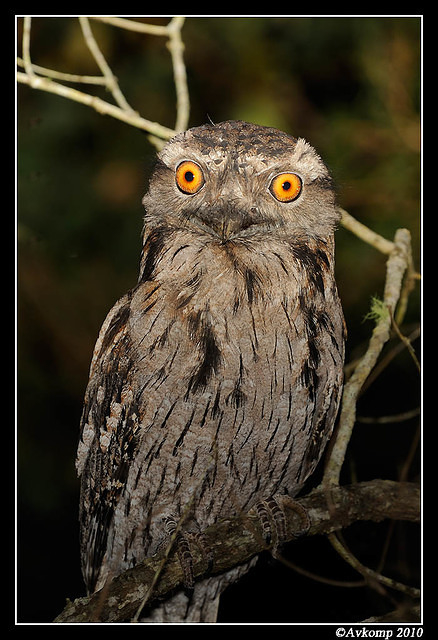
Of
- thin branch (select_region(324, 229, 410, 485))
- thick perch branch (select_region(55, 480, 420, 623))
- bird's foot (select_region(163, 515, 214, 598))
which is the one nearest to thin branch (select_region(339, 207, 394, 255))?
thin branch (select_region(324, 229, 410, 485))

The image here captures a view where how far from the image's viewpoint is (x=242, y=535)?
6.40 feet

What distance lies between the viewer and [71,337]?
3.04 metres

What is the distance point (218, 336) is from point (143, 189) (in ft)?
1.77

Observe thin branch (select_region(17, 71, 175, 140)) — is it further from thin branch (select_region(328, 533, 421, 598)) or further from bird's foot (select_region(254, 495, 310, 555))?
thin branch (select_region(328, 533, 421, 598))

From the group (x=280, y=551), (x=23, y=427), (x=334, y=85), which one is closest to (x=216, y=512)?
(x=280, y=551)

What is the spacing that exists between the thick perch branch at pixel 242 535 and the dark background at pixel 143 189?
121mm

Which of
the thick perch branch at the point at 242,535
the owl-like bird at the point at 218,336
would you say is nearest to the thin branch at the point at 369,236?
the owl-like bird at the point at 218,336

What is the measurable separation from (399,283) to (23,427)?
70.2 inches

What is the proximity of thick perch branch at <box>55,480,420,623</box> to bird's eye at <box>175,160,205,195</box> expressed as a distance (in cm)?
101

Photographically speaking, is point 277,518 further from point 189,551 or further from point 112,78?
point 112,78

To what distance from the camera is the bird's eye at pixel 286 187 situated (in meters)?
1.78

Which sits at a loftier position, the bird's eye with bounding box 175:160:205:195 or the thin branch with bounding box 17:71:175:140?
the thin branch with bounding box 17:71:175:140

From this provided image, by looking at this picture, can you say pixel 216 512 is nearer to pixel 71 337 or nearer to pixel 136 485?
pixel 136 485

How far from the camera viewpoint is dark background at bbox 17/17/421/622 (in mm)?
2277
